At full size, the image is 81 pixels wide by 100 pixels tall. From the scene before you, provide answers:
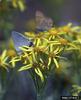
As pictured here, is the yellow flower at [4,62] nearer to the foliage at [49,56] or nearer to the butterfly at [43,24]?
the foliage at [49,56]

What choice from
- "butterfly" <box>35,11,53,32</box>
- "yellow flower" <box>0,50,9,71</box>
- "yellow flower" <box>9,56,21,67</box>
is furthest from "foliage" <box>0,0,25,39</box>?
"yellow flower" <box>9,56,21,67</box>

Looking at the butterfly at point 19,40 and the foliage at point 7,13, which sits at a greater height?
the foliage at point 7,13

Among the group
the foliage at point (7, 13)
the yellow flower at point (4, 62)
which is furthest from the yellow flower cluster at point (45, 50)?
the foliage at point (7, 13)

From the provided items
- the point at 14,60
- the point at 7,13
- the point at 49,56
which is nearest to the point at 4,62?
the point at 14,60

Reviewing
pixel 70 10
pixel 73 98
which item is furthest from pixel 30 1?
pixel 73 98

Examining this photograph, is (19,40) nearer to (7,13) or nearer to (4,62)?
(4,62)

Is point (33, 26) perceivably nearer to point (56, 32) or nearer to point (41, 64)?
point (56, 32)

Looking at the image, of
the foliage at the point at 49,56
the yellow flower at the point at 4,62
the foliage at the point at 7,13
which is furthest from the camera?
the foliage at the point at 7,13

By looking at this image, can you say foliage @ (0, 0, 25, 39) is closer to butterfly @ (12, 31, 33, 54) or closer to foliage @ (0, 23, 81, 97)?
foliage @ (0, 23, 81, 97)
